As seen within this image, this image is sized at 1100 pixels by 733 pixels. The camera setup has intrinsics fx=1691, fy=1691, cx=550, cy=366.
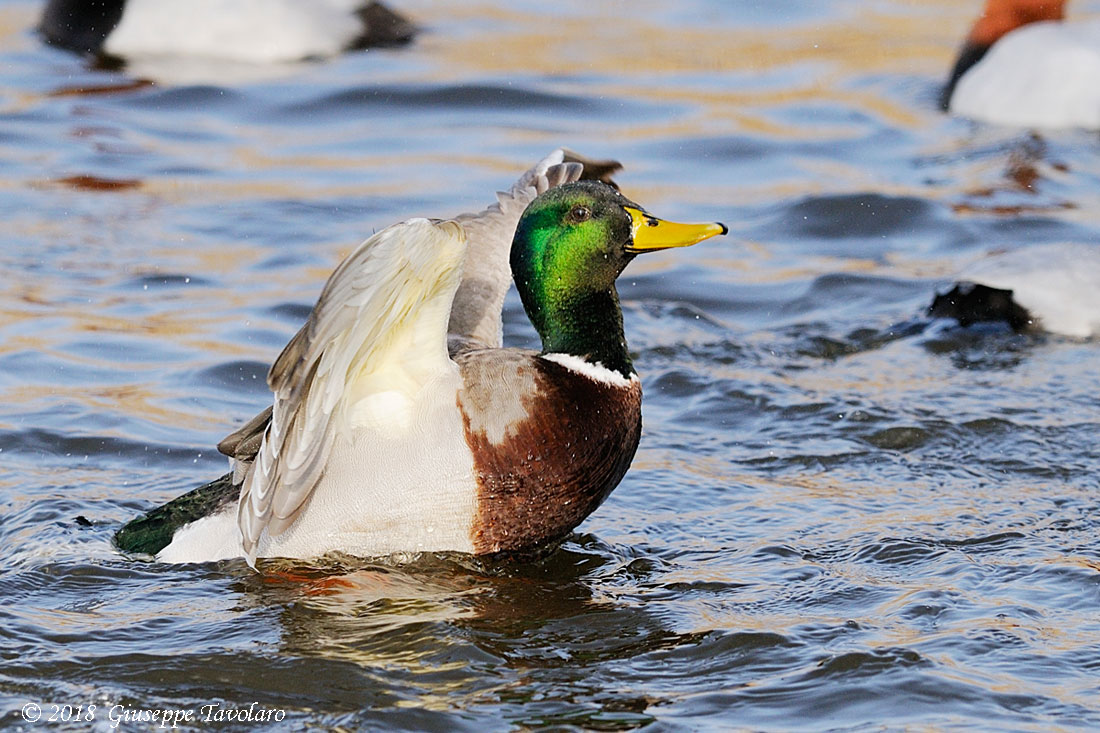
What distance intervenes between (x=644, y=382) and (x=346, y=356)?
2475mm

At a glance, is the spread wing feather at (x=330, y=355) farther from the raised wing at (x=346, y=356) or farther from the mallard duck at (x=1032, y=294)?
the mallard duck at (x=1032, y=294)

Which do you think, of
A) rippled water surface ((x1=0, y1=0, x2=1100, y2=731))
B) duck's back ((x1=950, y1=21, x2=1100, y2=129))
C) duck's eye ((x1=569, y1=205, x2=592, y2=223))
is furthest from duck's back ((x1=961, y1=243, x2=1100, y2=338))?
duck's back ((x1=950, y1=21, x2=1100, y2=129))

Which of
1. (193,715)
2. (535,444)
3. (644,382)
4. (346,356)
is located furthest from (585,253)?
(644,382)

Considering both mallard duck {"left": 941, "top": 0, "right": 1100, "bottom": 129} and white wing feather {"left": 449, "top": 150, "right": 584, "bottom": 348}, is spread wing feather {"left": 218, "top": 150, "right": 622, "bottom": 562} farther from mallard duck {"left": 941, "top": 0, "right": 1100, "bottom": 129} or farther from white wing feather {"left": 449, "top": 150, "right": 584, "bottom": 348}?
mallard duck {"left": 941, "top": 0, "right": 1100, "bottom": 129}

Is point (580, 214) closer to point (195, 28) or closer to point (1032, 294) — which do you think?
point (1032, 294)

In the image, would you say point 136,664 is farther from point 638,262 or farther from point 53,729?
point 638,262

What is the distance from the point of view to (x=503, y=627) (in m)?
4.39

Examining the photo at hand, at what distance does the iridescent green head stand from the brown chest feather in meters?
0.14

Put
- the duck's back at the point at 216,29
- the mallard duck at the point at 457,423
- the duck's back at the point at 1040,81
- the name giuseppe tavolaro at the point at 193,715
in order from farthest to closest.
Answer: the duck's back at the point at 216,29 < the duck's back at the point at 1040,81 < the mallard duck at the point at 457,423 < the name giuseppe tavolaro at the point at 193,715

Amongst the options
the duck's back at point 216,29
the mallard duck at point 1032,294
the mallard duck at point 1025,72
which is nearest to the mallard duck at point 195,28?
the duck's back at point 216,29

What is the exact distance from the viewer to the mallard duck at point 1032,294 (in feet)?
22.1

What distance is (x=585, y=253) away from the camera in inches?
180

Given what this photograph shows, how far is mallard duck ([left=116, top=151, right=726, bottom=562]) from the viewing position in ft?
14.2

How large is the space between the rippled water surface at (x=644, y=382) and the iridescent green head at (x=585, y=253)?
0.68m
